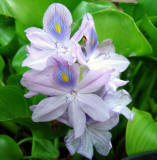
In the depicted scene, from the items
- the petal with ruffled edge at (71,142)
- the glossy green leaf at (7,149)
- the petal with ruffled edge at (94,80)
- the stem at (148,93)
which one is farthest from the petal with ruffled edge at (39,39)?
the stem at (148,93)

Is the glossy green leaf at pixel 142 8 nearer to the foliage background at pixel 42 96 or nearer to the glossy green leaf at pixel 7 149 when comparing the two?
the foliage background at pixel 42 96

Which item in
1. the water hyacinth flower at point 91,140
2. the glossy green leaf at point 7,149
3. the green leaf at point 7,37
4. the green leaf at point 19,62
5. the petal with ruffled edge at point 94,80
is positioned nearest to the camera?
the petal with ruffled edge at point 94,80

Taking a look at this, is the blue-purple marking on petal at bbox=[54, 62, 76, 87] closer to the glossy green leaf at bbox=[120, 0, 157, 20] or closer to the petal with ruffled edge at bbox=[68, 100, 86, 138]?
the petal with ruffled edge at bbox=[68, 100, 86, 138]

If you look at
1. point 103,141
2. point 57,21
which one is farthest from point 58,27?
point 103,141

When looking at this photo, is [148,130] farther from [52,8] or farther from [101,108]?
[52,8]

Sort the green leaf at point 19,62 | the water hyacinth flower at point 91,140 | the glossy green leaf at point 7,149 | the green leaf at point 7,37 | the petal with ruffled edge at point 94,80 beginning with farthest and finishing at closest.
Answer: the green leaf at point 7,37
the green leaf at point 19,62
the glossy green leaf at point 7,149
the water hyacinth flower at point 91,140
the petal with ruffled edge at point 94,80

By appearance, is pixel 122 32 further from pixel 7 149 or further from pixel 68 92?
pixel 7 149

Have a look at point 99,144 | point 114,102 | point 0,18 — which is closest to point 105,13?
point 114,102
